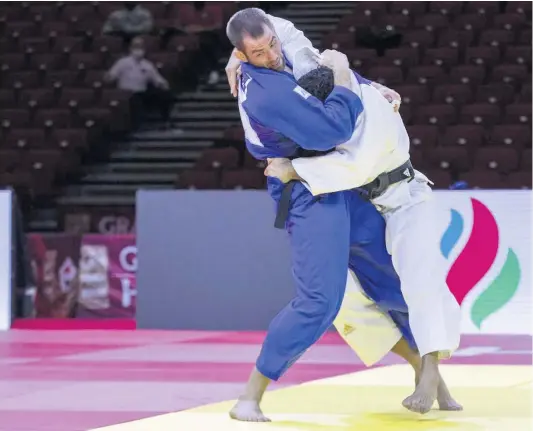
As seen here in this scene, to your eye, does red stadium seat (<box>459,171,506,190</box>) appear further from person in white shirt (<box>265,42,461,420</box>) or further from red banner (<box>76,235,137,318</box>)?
person in white shirt (<box>265,42,461,420</box>)

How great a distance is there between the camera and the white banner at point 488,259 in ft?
27.7

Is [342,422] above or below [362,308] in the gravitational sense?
below

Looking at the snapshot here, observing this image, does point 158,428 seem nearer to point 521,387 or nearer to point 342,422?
point 342,422

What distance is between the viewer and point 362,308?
14.1ft

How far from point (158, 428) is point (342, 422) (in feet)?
2.11

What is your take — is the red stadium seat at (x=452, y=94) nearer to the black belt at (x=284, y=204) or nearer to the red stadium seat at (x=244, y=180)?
the red stadium seat at (x=244, y=180)

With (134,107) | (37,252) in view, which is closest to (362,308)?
(37,252)

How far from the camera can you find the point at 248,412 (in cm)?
391

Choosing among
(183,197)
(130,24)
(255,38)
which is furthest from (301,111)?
(130,24)

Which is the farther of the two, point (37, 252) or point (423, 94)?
point (423, 94)

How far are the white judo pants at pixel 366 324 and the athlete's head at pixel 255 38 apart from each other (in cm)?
89

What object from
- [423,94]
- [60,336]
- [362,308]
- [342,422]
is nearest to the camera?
[342,422]

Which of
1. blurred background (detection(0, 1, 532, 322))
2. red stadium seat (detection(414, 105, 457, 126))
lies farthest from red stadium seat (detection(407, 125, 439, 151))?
red stadium seat (detection(414, 105, 457, 126))

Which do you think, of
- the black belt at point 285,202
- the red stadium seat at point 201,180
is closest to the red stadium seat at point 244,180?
the red stadium seat at point 201,180
